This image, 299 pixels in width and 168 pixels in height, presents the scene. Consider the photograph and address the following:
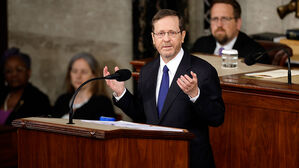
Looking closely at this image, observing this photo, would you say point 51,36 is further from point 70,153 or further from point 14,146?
point 70,153

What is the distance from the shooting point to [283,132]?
3.29 m

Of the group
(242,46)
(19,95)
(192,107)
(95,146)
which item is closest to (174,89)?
(192,107)

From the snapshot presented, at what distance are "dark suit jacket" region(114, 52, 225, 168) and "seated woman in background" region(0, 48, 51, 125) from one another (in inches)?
103

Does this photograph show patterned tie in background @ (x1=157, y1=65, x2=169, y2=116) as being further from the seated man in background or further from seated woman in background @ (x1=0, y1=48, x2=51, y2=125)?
seated woman in background @ (x1=0, y1=48, x2=51, y2=125)

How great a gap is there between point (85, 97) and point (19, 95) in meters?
1.05

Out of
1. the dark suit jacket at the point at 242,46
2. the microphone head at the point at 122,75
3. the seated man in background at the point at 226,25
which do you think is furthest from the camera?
the seated man in background at the point at 226,25

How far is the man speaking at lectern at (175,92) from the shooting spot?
2.94 metres

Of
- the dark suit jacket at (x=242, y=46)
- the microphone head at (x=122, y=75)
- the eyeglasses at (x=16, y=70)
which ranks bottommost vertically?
the eyeglasses at (x=16, y=70)

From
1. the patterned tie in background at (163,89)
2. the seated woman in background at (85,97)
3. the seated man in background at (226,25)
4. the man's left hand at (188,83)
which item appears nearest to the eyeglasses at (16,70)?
the seated woman in background at (85,97)

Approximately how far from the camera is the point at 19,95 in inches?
226

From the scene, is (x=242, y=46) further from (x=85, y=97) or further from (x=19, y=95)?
(x=19, y=95)

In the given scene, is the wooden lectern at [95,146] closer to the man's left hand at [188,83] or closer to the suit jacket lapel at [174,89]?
the man's left hand at [188,83]

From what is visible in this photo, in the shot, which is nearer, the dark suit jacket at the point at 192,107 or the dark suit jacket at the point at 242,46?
the dark suit jacket at the point at 192,107

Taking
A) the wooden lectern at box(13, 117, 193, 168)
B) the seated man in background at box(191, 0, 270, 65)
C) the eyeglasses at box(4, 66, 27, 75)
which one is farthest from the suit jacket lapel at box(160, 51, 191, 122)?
the eyeglasses at box(4, 66, 27, 75)
